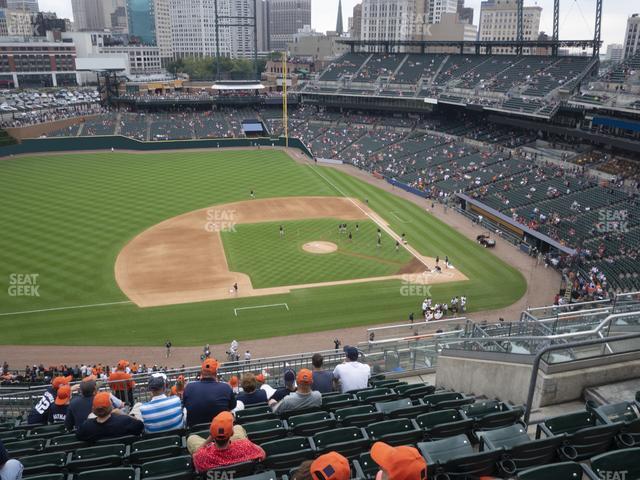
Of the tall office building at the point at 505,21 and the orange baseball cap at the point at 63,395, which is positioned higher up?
the tall office building at the point at 505,21

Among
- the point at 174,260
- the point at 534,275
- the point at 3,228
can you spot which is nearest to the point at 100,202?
the point at 3,228

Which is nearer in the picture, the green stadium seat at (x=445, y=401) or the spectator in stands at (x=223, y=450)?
the spectator in stands at (x=223, y=450)

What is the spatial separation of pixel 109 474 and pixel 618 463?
579 centimetres

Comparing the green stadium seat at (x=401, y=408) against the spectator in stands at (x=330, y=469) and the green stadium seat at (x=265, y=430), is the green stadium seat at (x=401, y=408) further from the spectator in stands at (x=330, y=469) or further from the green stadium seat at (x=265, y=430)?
the spectator in stands at (x=330, y=469)

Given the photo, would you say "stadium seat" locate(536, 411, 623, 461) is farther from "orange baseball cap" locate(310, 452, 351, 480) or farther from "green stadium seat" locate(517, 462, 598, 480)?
"orange baseball cap" locate(310, 452, 351, 480)

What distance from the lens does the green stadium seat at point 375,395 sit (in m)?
Result: 9.10

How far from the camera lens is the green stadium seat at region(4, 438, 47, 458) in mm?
7617

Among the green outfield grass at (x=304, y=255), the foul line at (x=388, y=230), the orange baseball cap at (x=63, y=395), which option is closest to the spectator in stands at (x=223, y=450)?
the orange baseball cap at (x=63, y=395)

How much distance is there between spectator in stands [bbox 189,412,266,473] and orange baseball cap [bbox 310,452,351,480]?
1.72 meters

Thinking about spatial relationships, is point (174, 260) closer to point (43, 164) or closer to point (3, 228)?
point (3, 228)

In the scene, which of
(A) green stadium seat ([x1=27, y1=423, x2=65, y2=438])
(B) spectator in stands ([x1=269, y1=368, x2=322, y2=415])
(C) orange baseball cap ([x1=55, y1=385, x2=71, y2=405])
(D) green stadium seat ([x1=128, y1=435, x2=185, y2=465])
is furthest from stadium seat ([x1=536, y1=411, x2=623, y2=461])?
(C) orange baseball cap ([x1=55, y1=385, x2=71, y2=405])

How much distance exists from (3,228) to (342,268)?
1125 inches

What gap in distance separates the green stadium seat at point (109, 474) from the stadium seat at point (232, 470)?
935mm

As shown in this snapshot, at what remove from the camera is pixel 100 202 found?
49.4m
